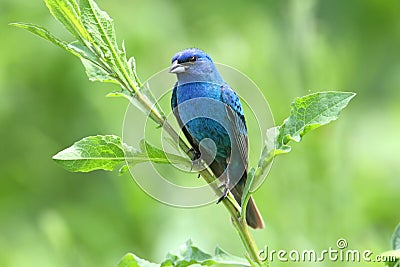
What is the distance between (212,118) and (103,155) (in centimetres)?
65

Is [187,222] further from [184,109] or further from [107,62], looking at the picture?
[107,62]

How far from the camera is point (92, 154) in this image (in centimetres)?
149

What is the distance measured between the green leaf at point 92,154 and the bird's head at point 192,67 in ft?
2.38

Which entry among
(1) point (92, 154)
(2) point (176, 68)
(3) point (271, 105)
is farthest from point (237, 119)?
(1) point (92, 154)

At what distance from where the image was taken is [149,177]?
66.4 inches

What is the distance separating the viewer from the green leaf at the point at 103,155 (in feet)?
4.84

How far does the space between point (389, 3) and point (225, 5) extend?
1.14 meters

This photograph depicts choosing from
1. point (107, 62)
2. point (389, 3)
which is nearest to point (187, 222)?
point (389, 3)

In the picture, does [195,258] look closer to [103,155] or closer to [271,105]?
[103,155]

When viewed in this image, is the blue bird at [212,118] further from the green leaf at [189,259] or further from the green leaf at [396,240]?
the green leaf at [396,240]

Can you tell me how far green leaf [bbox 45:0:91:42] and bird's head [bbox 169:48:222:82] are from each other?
686 mm

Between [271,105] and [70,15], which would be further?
[271,105]

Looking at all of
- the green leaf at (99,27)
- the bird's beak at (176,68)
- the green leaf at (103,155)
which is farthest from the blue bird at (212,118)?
the green leaf at (99,27)

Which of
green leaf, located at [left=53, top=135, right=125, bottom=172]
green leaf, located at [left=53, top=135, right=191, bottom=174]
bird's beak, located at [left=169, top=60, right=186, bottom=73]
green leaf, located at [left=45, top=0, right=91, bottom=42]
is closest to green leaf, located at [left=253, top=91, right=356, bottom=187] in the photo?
green leaf, located at [left=53, top=135, right=191, bottom=174]
